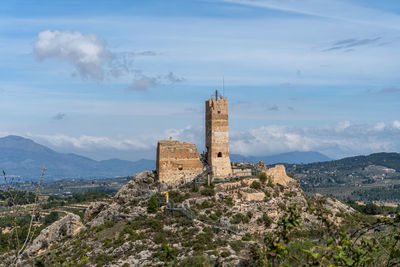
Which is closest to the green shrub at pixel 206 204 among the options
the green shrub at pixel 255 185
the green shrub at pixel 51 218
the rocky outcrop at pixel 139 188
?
the green shrub at pixel 255 185

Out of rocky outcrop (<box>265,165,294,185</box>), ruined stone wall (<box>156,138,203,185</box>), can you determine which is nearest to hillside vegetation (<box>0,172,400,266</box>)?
rocky outcrop (<box>265,165,294,185</box>)

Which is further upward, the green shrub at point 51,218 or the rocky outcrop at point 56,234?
the rocky outcrop at point 56,234

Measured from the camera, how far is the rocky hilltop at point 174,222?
36.7m

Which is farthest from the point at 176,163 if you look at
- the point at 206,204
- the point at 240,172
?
the point at 240,172

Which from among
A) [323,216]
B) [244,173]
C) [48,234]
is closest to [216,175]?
[244,173]

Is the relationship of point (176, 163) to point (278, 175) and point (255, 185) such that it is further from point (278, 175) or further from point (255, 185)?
point (278, 175)

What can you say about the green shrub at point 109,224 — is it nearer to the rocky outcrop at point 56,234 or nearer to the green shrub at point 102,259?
the rocky outcrop at point 56,234

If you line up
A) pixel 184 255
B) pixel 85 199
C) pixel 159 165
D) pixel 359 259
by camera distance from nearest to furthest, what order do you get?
pixel 359 259, pixel 184 255, pixel 159 165, pixel 85 199

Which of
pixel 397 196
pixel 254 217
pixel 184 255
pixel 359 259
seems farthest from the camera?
pixel 397 196

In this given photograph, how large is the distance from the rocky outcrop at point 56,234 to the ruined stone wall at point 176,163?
11417 millimetres

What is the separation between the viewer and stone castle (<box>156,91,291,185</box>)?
4775 cm

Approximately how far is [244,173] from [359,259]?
39.5 meters

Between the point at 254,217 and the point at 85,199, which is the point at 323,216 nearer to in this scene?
the point at 254,217

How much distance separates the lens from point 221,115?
49.0 m
